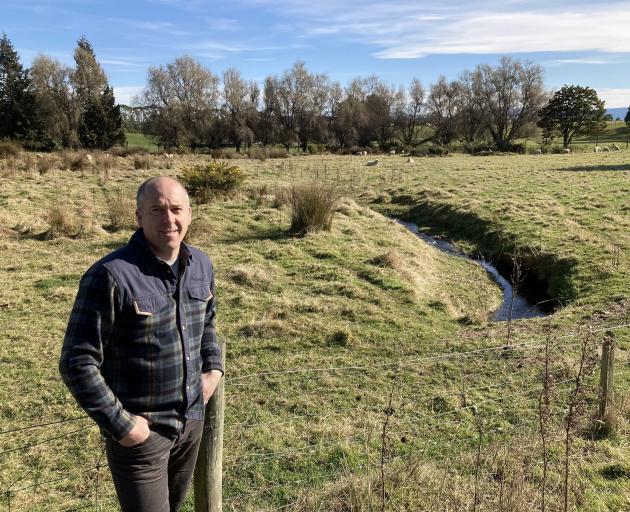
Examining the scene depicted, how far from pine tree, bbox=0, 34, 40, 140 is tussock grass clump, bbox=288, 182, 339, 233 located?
94.8 ft

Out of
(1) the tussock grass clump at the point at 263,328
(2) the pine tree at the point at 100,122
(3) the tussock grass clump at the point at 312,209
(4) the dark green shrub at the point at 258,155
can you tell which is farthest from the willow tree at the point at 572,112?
(1) the tussock grass clump at the point at 263,328

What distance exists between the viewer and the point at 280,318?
22.1 feet

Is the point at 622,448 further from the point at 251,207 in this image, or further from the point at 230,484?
the point at 251,207

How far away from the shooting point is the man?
1764 mm

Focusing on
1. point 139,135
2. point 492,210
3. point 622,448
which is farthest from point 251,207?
point 139,135

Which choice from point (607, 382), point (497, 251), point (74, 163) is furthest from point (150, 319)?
point (74, 163)

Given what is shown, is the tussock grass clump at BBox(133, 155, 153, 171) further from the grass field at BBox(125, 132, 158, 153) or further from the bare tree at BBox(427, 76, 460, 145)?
the bare tree at BBox(427, 76, 460, 145)

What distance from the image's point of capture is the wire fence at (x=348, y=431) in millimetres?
3488

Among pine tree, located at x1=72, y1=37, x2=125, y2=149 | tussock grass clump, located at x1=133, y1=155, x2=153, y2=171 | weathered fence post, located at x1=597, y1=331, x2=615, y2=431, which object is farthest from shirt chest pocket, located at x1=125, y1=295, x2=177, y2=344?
pine tree, located at x1=72, y1=37, x2=125, y2=149

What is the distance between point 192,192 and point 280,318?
343 inches

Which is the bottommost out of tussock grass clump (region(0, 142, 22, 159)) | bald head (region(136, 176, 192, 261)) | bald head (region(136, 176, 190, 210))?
bald head (region(136, 176, 192, 261))

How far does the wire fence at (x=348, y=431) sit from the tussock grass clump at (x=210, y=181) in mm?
9805

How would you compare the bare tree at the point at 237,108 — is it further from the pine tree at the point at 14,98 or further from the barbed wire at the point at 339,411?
the barbed wire at the point at 339,411

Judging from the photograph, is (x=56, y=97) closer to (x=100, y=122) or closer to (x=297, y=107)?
(x=100, y=122)
